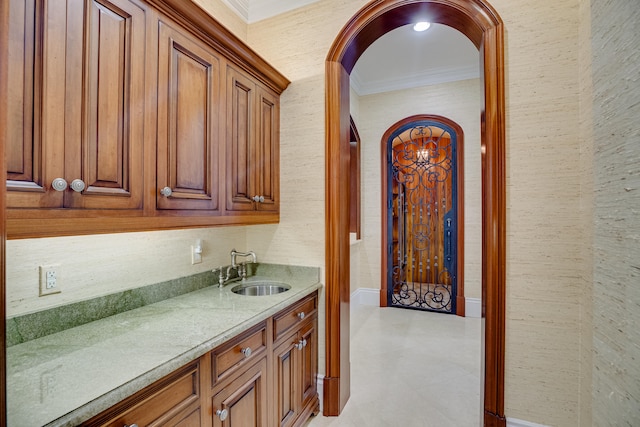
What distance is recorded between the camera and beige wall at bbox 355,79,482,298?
12.5 feet

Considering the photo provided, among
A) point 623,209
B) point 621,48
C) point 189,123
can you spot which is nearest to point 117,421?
point 189,123

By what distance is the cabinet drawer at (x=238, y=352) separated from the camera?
4.03 ft

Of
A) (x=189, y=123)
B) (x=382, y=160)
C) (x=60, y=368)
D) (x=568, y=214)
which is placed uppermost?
(x=382, y=160)

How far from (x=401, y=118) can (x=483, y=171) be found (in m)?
2.60

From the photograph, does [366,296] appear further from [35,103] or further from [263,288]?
[35,103]

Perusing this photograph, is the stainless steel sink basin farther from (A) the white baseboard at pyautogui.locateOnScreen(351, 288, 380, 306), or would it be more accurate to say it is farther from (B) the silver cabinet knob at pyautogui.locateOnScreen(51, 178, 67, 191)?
(A) the white baseboard at pyautogui.locateOnScreen(351, 288, 380, 306)

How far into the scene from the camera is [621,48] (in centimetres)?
91

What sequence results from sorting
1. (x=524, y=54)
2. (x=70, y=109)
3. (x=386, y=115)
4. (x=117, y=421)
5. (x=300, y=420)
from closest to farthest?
(x=117, y=421) → (x=70, y=109) → (x=524, y=54) → (x=300, y=420) → (x=386, y=115)

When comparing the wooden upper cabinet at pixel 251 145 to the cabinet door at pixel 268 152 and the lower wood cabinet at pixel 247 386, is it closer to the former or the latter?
the cabinet door at pixel 268 152

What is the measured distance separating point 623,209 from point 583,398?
1.21m

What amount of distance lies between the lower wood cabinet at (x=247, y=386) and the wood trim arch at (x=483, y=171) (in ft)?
0.57

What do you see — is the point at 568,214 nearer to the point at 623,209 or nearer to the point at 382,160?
the point at 623,209

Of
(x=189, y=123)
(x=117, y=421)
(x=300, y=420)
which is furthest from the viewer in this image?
(x=300, y=420)

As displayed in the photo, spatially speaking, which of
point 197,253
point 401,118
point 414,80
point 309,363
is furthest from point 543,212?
point 414,80
